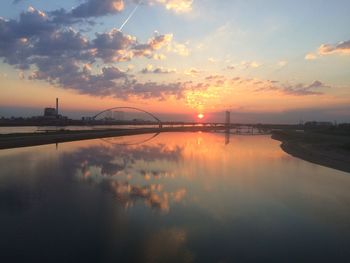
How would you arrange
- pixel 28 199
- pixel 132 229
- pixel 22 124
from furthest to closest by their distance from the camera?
pixel 22 124 → pixel 28 199 → pixel 132 229

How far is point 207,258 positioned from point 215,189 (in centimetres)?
875

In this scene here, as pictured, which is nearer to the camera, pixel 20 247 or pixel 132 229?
pixel 20 247

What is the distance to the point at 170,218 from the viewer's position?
12.1 metres

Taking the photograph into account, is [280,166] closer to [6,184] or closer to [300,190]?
[300,190]

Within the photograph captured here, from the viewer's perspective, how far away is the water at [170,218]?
913 centimetres

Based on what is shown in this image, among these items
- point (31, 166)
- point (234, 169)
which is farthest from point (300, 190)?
point (31, 166)

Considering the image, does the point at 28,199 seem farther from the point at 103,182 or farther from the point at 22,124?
the point at 22,124

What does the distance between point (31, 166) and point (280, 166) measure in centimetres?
1949

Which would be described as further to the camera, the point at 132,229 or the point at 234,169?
the point at 234,169

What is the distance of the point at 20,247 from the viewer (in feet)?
29.5

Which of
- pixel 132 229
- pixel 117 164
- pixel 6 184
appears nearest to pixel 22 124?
pixel 117 164

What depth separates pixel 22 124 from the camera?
406 ft

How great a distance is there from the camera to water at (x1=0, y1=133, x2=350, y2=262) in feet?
30.0

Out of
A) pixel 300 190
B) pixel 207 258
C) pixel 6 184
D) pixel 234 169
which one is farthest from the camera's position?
pixel 234 169
